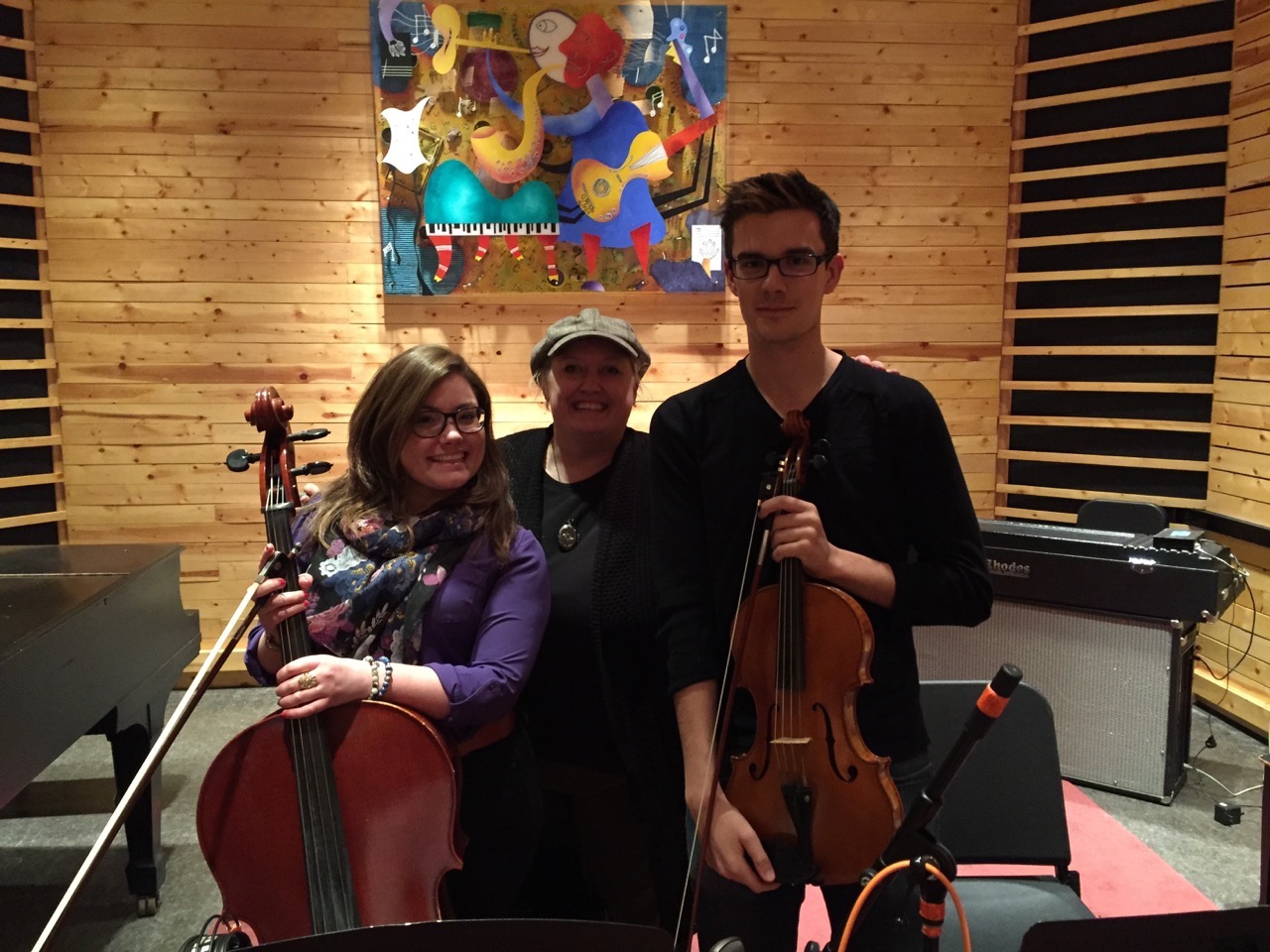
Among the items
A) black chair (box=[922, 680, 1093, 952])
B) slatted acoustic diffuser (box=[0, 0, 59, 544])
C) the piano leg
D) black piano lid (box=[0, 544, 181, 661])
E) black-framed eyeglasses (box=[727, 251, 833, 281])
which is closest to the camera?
black-framed eyeglasses (box=[727, 251, 833, 281])

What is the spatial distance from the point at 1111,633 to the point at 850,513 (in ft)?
8.58

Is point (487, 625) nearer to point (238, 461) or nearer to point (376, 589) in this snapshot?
point (376, 589)

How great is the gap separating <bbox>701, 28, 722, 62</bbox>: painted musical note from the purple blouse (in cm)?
374

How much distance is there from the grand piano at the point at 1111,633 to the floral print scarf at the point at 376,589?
2.35 m

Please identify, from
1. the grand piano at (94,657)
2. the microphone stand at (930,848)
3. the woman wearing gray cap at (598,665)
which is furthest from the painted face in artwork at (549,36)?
the microphone stand at (930,848)

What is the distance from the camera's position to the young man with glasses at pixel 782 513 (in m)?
1.33

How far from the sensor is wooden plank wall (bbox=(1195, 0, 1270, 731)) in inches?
161

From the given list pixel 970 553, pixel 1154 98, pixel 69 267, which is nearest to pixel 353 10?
pixel 69 267

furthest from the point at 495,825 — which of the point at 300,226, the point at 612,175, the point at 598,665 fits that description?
the point at 300,226

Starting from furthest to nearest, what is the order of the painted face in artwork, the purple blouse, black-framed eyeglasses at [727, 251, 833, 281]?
the painted face in artwork, the purple blouse, black-framed eyeglasses at [727, 251, 833, 281]

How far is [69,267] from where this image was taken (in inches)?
179

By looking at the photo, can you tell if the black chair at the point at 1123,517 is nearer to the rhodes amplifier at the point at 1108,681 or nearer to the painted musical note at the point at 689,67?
the rhodes amplifier at the point at 1108,681

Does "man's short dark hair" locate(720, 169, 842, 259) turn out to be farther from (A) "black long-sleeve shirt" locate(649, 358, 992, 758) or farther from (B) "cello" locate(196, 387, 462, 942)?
(B) "cello" locate(196, 387, 462, 942)

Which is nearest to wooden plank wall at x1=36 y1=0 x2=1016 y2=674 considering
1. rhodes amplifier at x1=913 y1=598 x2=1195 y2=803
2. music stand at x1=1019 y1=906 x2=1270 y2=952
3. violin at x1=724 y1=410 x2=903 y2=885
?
rhodes amplifier at x1=913 y1=598 x2=1195 y2=803
